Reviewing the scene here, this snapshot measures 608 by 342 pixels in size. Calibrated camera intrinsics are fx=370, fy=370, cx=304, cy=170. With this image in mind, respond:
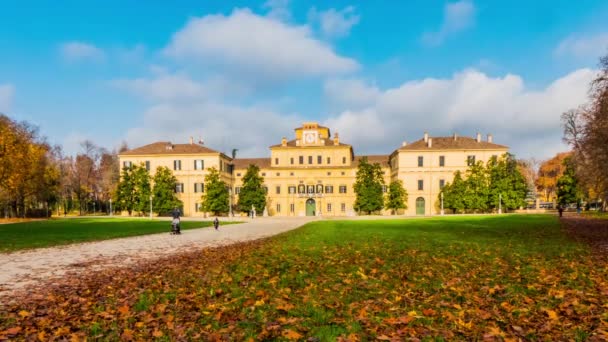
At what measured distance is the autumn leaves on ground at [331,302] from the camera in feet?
14.3

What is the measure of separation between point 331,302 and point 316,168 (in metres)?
60.4

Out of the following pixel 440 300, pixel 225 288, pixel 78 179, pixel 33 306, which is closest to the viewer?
pixel 440 300

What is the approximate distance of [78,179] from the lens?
73.2m

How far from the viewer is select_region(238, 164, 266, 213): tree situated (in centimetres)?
5853

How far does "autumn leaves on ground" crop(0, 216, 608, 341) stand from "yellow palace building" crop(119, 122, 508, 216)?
53.1m

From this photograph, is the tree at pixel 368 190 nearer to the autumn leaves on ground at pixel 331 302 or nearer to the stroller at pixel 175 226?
the stroller at pixel 175 226

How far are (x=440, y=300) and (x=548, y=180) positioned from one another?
86.2 meters

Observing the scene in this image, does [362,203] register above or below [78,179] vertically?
below

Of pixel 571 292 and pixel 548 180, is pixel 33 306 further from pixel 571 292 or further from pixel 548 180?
pixel 548 180

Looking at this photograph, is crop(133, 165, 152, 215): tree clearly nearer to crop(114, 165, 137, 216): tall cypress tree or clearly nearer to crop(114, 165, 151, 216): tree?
crop(114, 165, 151, 216): tree

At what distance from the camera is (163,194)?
56.5m

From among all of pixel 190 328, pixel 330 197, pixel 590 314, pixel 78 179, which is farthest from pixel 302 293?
pixel 78 179

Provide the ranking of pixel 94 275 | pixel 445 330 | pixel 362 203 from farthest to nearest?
pixel 362 203
pixel 94 275
pixel 445 330

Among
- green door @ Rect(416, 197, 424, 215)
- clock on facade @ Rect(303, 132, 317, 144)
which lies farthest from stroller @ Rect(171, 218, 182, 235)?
green door @ Rect(416, 197, 424, 215)
